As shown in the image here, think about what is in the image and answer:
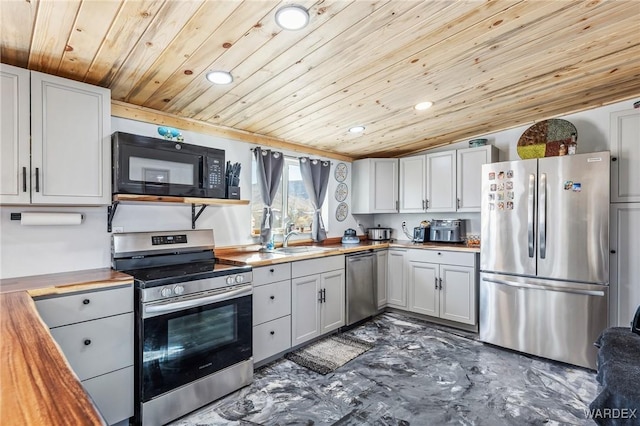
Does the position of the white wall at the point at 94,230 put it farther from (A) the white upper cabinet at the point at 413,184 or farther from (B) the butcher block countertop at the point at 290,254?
(A) the white upper cabinet at the point at 413,184

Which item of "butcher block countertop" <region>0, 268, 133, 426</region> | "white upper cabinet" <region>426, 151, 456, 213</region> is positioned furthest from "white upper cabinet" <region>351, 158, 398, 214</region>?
"butcher block countertop" <region>0, 268, 133, 426</region>

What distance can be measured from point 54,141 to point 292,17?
5.39ft

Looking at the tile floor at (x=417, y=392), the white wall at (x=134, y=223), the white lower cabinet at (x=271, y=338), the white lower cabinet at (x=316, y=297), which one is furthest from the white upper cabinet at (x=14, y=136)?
the white lower cabinet at (x=316, y=297)

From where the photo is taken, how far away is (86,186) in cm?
203

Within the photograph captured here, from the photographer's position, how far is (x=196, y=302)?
2.06 metres

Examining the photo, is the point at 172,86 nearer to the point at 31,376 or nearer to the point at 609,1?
the point at 31,376

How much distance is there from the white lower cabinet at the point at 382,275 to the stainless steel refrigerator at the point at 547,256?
47.1 inches

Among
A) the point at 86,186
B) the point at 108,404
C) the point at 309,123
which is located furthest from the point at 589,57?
the point at 108,404

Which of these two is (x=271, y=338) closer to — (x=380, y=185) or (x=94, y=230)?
(x=94, y=230)

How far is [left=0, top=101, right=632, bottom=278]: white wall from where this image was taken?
2008 mm

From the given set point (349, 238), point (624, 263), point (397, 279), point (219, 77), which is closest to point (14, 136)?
point (219, 77)

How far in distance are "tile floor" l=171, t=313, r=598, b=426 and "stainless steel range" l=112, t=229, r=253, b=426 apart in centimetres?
17

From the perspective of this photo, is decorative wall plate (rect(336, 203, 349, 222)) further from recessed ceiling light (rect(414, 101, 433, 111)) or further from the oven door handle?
the oven door handle

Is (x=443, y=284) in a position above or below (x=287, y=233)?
below
